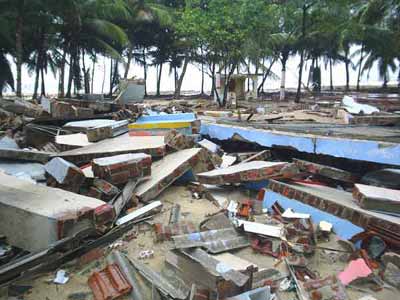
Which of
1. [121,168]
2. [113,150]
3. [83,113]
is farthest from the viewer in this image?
[83,113]

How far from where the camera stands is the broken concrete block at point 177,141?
5874 mm

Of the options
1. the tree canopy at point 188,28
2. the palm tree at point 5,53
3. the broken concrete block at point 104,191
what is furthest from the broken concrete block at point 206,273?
the palm tree at point 5,53

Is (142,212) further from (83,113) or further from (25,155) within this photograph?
(83,113)

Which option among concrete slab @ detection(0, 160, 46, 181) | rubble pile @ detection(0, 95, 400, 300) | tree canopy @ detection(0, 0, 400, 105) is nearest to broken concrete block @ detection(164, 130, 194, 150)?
rubble pile @ detection(0, 95, 400, 300)

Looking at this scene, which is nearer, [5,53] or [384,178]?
[384,178]

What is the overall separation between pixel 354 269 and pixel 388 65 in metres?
38.1

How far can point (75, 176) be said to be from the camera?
411 centimetres

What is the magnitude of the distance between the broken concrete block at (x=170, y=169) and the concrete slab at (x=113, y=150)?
0.67ft

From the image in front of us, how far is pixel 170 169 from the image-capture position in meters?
4.99

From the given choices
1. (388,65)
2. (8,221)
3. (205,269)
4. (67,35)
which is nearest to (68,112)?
(8,221)

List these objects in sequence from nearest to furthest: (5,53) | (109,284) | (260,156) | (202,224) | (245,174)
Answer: (109,284) < (202,224) < (245,174) < (260,156) < (5,53)

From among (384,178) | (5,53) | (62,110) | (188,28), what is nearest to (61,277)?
(384,178)

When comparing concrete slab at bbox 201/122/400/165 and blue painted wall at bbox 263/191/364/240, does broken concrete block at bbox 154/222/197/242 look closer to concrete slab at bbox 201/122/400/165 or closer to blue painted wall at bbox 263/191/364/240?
blue painted wall at bbox 263/191/364/240

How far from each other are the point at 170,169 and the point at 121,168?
2.77ft
